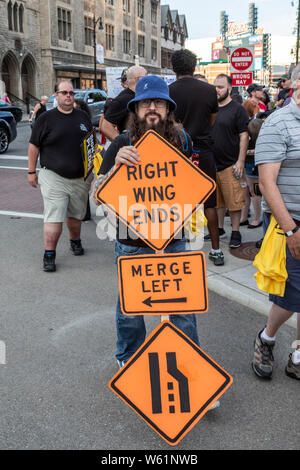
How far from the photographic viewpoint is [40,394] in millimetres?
3018

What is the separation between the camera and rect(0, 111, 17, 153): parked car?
14695 mm

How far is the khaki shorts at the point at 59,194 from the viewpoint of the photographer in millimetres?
5383

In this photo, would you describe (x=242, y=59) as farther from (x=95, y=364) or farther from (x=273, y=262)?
(x=95, y=364)

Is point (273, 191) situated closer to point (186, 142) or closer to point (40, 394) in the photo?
point (186, 142)

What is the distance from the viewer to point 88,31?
46812 millimetres

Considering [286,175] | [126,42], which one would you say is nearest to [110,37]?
[126,42]

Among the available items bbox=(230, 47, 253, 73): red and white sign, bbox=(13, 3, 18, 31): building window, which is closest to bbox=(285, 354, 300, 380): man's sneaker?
bbox=(230, 47, 253, 73): red and white sign

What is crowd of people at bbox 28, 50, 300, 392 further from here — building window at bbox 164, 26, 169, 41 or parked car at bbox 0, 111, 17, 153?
building window at bbox 164, 26, 169, 41

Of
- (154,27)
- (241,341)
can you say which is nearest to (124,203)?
(241,341)

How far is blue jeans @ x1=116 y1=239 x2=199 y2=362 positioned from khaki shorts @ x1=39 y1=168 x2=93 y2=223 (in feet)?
8.34

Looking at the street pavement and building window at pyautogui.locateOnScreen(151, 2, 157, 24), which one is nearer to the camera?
the street pavement

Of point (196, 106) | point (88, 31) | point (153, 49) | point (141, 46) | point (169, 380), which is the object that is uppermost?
point (153, 49)

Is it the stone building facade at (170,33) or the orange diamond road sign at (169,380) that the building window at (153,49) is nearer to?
the stone building facade at (170,33)

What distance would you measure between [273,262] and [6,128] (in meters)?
13.7
